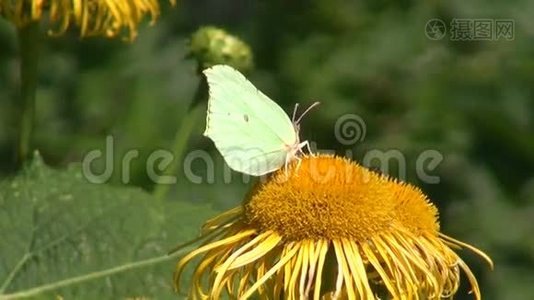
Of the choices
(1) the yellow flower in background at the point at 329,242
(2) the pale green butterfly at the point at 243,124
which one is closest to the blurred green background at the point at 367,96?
(2) the pale green butterfly at the point at 243,124

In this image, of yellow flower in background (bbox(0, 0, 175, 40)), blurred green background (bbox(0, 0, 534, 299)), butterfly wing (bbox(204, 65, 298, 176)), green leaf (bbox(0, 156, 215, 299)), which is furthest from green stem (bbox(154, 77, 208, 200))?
blurred green background (bbox(0, 0, 534, 299))

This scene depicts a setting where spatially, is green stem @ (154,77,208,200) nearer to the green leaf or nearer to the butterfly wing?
the green leaf

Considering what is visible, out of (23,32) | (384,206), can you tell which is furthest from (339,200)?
(23,32)

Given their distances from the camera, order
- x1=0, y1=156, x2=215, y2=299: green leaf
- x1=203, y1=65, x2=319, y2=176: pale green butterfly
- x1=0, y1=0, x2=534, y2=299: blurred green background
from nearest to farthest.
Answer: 1. x1=203, y1=65, x2=319, y2=176: pale green butterfly
2. x1=0, y1=156, x2=215, y2=299: green leaf
3. x1=0, y1=0, x2=534, y2=299: blurred green background

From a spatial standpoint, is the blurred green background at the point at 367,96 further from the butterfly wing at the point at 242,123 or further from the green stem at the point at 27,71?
the butterfly wing at the point at 242,123

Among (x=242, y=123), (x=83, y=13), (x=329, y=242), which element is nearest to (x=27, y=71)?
(x=83, y=13)

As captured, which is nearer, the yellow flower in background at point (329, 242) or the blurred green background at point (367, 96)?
the yellow flower in background at point (329, 242)
